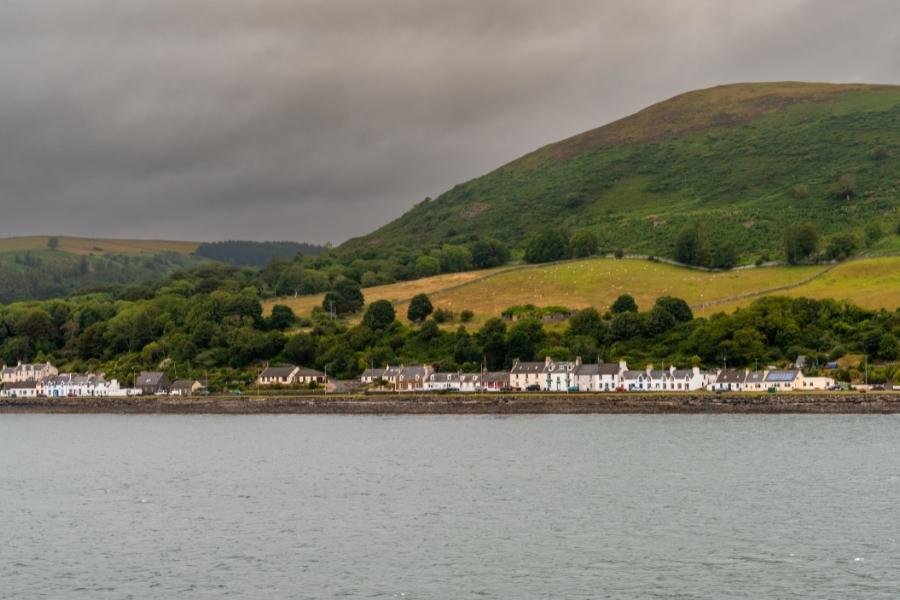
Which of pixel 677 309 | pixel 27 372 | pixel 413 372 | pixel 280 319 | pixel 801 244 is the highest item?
pixel 801 244

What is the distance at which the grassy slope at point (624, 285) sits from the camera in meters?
130

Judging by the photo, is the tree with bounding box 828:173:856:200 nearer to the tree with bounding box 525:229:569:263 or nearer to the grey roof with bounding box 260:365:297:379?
the tree with bounding box 525:229:569:263

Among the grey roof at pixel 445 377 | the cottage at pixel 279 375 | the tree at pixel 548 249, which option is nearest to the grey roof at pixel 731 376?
the grey roof at pixel 445 377

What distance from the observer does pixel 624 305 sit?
127312 mm

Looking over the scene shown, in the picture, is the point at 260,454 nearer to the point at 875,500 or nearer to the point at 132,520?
the point at 132,520

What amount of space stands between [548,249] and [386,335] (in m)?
49.2

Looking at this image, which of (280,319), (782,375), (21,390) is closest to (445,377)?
(782,375)

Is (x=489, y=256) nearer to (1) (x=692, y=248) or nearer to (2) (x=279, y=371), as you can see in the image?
(1) (x=692, y=248)

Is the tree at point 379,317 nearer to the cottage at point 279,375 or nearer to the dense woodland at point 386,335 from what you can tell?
the dense woodland at point 386,335

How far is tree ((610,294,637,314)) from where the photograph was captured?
12700cm

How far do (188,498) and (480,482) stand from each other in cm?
1318

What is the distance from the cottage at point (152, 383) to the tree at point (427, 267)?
5387 centimetres

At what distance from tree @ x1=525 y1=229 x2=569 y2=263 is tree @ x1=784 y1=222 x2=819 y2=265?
112ft

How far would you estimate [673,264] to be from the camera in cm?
16412
